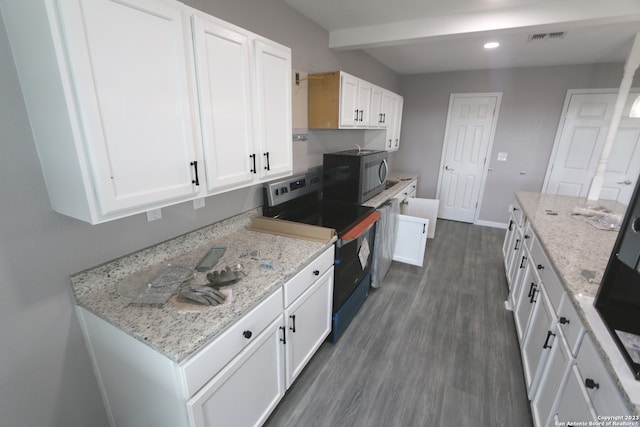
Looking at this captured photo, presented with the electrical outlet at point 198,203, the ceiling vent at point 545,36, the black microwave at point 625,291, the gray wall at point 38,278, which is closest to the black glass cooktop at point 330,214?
the electrical outlet at point 198,203

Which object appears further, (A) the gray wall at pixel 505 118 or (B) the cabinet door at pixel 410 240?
(A) the gray wall at pixel 505 118

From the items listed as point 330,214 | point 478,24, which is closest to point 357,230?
point 330,214

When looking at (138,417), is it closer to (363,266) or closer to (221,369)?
(221,369)

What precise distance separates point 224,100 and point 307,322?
129 centimetres

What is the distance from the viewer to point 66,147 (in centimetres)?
91

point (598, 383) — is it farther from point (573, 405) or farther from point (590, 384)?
point (573, 405)

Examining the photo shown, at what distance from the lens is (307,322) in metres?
1.70

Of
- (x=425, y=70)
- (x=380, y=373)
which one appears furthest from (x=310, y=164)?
(x=425, y=70)

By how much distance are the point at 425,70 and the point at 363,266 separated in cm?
363

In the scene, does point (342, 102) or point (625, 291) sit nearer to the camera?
point (625, 291)

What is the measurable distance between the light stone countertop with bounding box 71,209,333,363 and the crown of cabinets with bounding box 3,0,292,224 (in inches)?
14.5

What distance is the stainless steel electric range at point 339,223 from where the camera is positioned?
200 cm

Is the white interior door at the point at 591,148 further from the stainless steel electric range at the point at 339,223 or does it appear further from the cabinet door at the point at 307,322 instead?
the cabinet door at the point at 307,322

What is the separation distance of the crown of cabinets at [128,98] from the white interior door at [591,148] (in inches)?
186
